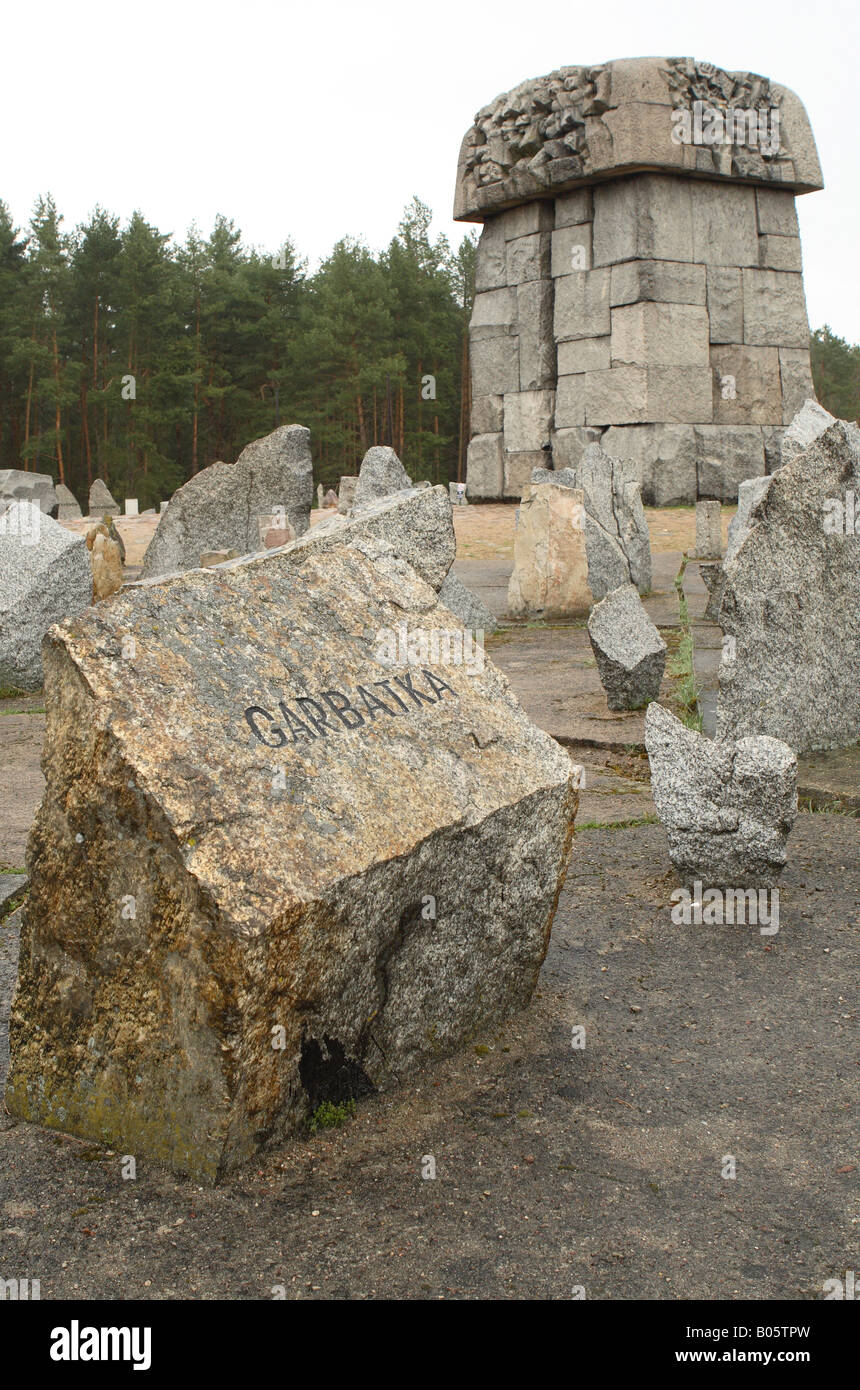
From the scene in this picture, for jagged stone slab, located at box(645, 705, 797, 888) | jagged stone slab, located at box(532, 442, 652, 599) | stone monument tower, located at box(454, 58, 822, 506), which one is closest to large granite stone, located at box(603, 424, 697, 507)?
stone monument tower, located at box(454, 58, 822, 506)

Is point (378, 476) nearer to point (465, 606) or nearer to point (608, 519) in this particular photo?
point (608, 519)

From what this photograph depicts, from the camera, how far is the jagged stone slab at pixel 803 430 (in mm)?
6887

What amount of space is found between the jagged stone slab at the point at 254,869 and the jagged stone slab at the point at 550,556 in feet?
24.9

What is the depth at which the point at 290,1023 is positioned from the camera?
7.96 feet

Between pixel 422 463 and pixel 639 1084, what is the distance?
36.2m

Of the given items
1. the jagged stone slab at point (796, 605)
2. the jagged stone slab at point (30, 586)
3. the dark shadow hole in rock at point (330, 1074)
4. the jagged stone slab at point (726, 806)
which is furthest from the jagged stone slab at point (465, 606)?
the dark shadow hole in rock at point (330, 1074)

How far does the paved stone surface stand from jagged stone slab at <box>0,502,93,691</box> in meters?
5.73

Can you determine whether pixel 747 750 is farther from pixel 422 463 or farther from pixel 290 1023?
pixel 422 463

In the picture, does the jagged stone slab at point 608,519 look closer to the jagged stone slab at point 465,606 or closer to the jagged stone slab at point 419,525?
the jagged stone slab at point 465,606

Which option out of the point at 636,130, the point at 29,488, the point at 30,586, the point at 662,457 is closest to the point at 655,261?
the point at 636,130

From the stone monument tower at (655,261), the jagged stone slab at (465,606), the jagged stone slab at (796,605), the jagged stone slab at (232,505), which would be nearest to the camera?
the jagged stone slab at (796,605)

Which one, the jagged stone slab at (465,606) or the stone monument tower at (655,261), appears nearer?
the jagged stone slab at (465,606)
